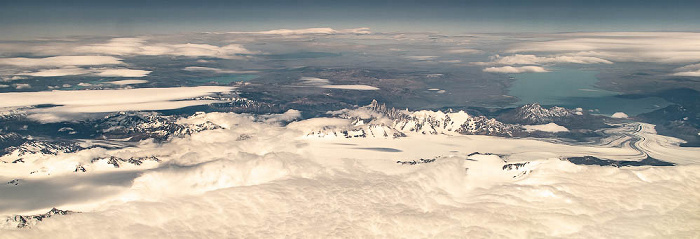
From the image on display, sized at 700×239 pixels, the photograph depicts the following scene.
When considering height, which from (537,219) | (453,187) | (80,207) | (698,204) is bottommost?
(80,207)

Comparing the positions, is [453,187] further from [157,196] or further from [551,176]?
[157,196]

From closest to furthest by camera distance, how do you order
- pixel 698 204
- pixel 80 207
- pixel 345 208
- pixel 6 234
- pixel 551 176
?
pixel 698 204 < pixel 6 234 < pixel 345 208 < pixel 551 176 < pixel 80 207

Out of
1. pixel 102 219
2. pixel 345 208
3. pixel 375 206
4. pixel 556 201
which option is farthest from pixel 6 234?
pixel 556 201

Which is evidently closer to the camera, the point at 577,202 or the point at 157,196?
the point at 577,202

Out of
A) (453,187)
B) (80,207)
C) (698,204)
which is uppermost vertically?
(698,204)

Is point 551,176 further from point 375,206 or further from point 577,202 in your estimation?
point 375,206

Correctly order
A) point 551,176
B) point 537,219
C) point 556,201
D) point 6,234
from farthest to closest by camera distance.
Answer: point 551,176, point 556,201, point 537,219, point 6,234

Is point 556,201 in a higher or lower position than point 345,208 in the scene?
higher

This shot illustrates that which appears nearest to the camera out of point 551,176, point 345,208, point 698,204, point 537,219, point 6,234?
point 698,204

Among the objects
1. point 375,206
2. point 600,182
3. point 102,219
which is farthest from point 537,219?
point 102,219
